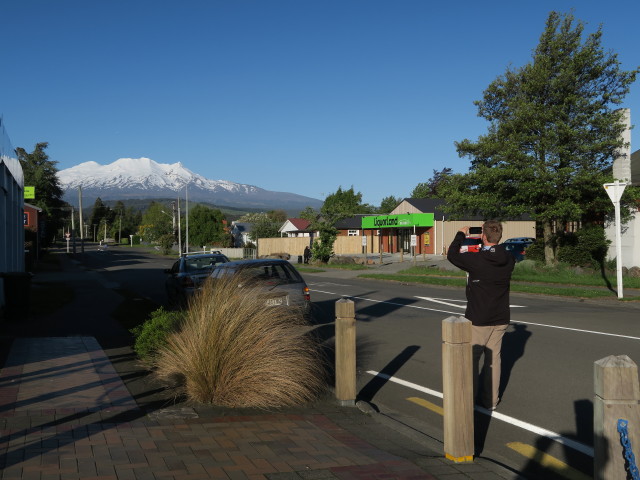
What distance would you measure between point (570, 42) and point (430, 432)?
26.3 meters

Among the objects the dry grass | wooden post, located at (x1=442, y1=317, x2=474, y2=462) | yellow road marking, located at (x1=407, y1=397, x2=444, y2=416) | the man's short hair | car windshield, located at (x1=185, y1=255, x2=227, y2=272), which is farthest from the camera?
car windshield, located at (x1=185, y1=255, x2=227, y2=272)

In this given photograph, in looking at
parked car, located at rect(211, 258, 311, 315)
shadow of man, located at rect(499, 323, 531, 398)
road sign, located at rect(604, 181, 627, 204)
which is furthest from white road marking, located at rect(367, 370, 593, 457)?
road sign, located at rect(604, 181, 627, 204)

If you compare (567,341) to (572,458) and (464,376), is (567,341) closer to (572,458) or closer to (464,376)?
(572,458)

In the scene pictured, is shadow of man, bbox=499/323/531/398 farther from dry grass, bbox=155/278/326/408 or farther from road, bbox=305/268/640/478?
dry grass, bbox=155/278/326/408

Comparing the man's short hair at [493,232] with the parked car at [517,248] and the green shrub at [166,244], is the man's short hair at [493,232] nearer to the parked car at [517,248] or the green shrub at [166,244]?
the parked car at [517,248]

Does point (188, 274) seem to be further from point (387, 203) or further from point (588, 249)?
point (387, 203)

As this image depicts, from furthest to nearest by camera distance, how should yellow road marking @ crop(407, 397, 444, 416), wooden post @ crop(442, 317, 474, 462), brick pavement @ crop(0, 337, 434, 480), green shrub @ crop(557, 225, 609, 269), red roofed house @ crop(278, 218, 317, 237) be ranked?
red roofed house @ crop(278, 218, 317, 237) → green shrub @ crop(557, 225, 609, 269) → yellow road marking @ crop(407, 397, 444, 416) → wooden post @ crop(442, 317, 474, 462) → brick pavement @ crop(0, 337, 434, 480)

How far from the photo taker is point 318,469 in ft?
15.0

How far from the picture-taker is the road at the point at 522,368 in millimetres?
5773

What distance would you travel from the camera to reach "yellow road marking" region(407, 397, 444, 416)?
690 cm

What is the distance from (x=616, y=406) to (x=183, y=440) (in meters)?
3.32

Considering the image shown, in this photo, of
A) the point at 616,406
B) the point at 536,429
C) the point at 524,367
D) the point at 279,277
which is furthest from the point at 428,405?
the point at 279,277

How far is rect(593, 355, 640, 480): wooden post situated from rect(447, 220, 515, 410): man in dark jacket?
3.23m

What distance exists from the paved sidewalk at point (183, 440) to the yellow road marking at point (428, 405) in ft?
2.97
